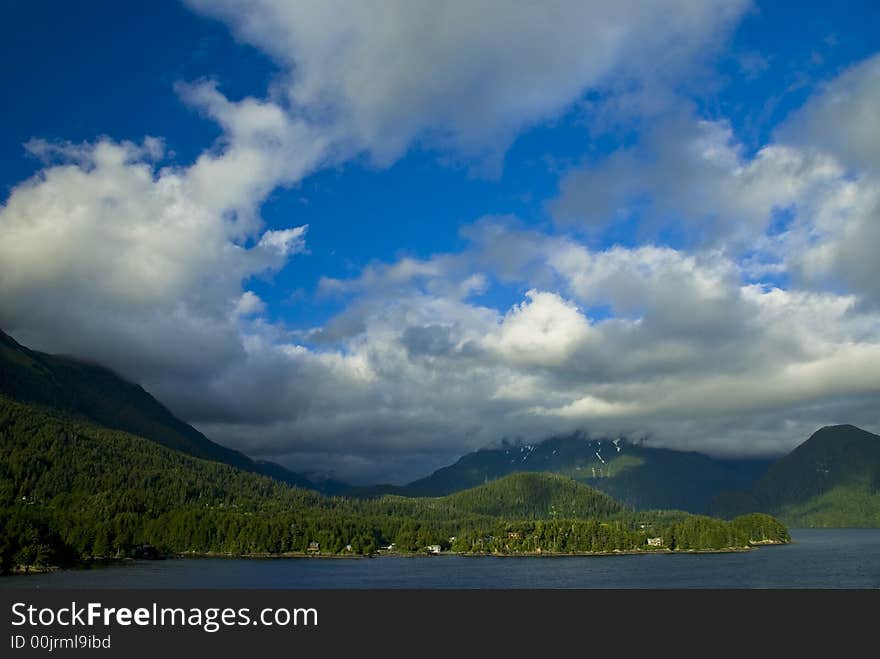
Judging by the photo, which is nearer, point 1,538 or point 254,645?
point 254,645

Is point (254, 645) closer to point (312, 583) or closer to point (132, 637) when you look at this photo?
point (132, 637)

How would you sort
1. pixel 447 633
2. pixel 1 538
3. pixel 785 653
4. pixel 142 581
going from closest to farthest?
pixel 785 653 < pixel 447 633 < pixel 142 581 < pixel 1 538

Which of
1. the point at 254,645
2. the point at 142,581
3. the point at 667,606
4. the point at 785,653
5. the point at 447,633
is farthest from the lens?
the point at 142,581

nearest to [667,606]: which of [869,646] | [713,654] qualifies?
[713,654]

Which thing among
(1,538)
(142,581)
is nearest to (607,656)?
(142,581)

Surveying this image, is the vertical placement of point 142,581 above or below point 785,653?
below

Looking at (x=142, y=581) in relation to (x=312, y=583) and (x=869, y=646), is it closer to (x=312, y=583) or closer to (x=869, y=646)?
(x=312, y=583)

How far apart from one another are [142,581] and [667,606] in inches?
6206

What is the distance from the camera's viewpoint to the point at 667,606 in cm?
6406

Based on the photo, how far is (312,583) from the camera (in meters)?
188

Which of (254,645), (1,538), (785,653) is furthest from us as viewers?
(1,538)

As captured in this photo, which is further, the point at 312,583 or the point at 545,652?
the point at 312,583

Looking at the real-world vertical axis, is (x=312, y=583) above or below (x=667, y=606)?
below

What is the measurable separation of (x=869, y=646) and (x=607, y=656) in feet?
56.6
